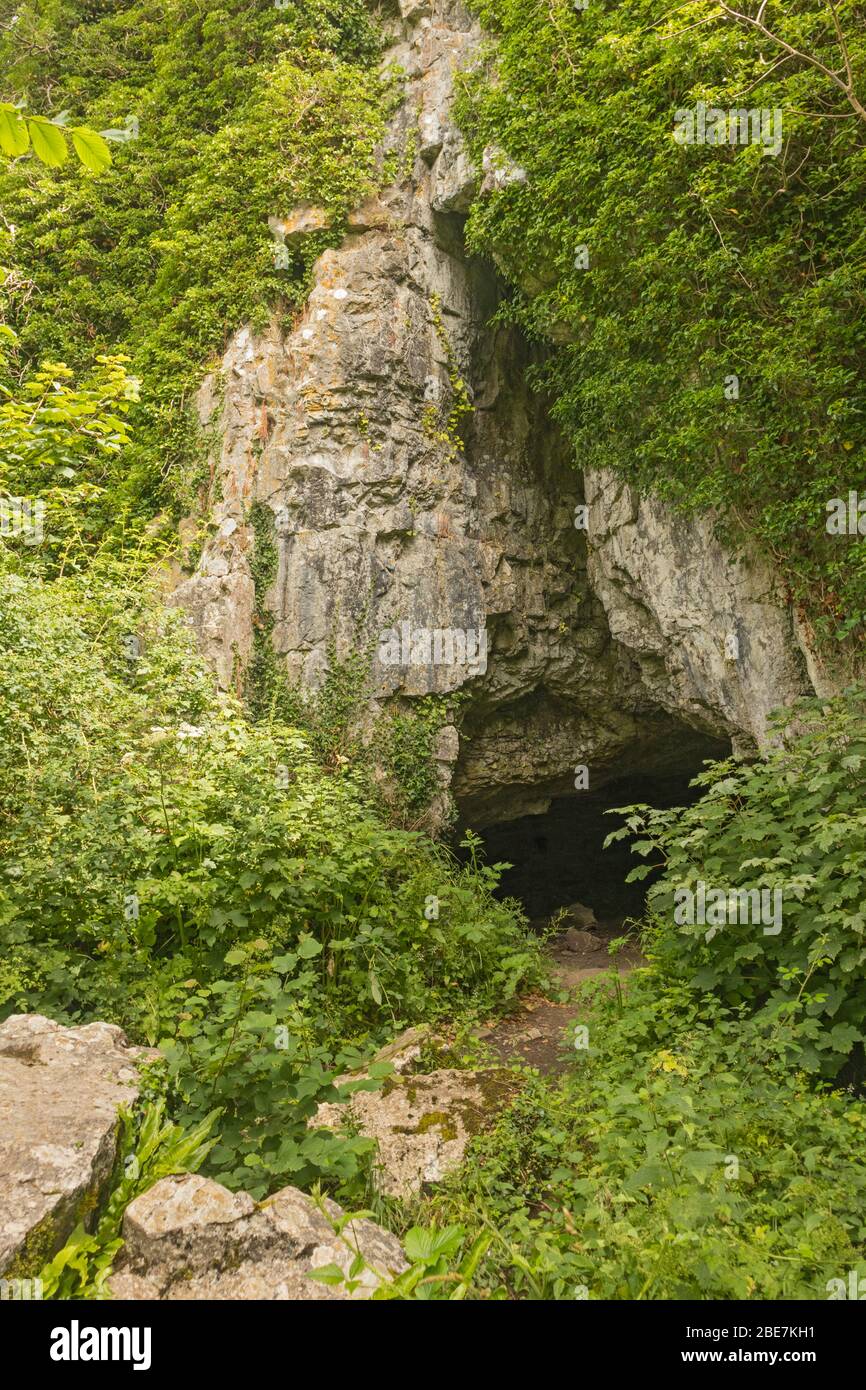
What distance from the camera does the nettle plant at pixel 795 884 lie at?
400cm

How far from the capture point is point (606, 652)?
10.7 meters

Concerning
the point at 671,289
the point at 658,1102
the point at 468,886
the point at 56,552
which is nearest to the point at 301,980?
the point at 658,1102

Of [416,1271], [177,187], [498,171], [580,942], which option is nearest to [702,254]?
[498,171]

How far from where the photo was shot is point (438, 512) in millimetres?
9547

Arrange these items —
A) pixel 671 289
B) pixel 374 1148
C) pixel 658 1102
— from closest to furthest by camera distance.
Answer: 1. pixel 374 1148
2. pixel 658 1102
3. pixel 671 289

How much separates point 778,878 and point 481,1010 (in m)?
2.56

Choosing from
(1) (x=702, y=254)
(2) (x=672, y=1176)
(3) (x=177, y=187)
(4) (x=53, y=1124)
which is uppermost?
(3) (x=177, y=187)

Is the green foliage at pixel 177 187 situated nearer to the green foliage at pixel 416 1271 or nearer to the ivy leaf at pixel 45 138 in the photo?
the ivy leaf at pixel 45 138

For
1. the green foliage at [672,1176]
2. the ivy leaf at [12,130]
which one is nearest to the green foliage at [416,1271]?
the green foliage at [672,1176]

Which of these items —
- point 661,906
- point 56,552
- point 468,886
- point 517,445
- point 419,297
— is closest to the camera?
point 661,906

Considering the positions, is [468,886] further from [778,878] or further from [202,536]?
[202,536]

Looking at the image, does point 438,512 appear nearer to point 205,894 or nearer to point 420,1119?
point 205,894

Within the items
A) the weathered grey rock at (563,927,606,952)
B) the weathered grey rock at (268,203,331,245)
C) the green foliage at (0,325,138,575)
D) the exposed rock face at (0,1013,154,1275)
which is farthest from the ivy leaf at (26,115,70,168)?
the weathered grey rock at (563,927,606,952)

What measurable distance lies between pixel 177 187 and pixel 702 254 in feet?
25.6
